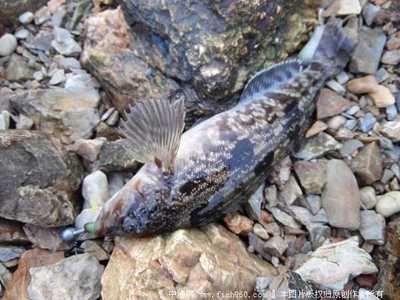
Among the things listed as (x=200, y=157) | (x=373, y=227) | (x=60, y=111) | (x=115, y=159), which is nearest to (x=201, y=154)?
(x=200, y=157)

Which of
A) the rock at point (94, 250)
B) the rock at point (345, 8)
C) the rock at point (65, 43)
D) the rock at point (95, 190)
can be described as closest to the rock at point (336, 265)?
the rock at point (94, 250)

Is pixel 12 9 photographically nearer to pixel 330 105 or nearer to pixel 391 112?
pixel 330 105

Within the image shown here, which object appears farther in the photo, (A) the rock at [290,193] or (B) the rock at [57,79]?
(B) the rock at [57,79]

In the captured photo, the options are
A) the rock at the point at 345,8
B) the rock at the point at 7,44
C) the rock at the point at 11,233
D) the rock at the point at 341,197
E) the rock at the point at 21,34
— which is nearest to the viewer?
the rock at the point at 11,233

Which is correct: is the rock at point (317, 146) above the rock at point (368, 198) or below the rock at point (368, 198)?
above

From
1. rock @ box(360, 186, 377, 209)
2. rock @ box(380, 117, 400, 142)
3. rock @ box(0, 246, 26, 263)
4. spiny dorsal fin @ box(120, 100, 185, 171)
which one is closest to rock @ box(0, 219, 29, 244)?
rock @ box(0, 246, 26, 263)

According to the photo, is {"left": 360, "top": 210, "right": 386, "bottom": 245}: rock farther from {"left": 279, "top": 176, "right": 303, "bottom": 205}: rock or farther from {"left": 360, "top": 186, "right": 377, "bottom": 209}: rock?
{"left": 279, "top": 176, "right": 303, "bottom": 205}: rock

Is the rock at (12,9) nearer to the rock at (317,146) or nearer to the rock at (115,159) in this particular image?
the rock at (115,159)
